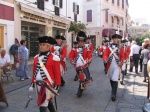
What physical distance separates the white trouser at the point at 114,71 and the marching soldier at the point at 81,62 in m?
0.70

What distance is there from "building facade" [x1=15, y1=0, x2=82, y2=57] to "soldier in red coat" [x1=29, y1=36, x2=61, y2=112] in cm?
887

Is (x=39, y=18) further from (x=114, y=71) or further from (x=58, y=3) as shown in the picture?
(x=114, y=71)

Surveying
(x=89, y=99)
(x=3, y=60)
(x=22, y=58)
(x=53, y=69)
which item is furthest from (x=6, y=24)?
(x=53, y=69)

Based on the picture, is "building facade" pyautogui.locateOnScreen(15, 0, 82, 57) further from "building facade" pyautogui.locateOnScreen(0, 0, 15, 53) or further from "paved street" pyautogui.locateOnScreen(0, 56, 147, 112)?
"paved street" pyautogui.locateOnScreen(0, 56, 147, 112)

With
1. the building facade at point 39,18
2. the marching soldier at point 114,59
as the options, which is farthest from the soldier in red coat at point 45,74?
the building facade at point 39,18

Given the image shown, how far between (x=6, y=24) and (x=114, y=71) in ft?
27.5

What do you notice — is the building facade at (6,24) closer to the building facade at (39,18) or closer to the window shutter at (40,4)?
the building facade at (39,18)

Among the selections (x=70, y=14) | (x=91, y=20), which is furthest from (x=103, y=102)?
(x=91, y=20)

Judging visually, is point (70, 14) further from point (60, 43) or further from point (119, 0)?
point (119, 0)

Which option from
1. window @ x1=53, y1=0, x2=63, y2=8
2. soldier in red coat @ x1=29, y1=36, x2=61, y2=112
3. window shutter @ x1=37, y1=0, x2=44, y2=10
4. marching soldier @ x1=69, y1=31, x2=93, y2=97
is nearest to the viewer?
soldier in red coat @ x1=29, y1=36, x2=61, y2=112

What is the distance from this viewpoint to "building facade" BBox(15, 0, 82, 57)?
48.0 feet

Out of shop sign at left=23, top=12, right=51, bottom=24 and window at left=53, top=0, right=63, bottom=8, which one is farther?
window at left=53, top=0, right=63, bottom=8

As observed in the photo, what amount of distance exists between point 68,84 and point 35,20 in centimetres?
876

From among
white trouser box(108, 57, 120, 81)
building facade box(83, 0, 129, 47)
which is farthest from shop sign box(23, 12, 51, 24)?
building facade box(83, 0, 129, 47)
